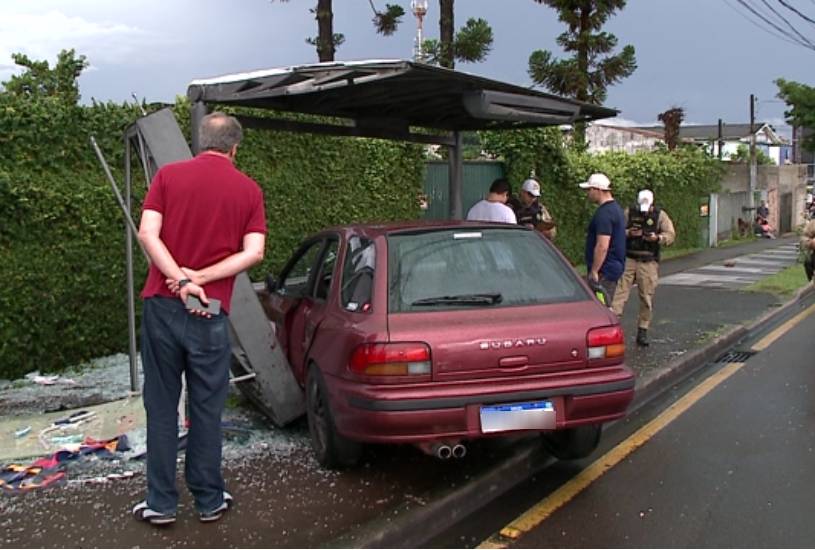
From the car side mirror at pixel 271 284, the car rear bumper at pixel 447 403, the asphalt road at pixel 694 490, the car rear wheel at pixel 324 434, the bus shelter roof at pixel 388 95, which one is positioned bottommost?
the asphalt road at pixel 694 490

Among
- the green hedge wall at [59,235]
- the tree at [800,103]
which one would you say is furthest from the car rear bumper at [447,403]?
the tree at [800,103]

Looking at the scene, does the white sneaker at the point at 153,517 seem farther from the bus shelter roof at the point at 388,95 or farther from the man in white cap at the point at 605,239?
the man in white cap at the point at 605,239

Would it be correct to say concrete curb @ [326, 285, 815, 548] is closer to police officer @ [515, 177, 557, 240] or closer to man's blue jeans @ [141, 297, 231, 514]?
man's blue jeans @ [141, 297, 231, 514]

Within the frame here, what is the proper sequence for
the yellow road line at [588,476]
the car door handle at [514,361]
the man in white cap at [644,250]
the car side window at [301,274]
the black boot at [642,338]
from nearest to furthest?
the yellow road line at [588,476] → the car door handle at [514,361] → the car side window at [301,274] → the man in white cap at [644,250] → the black boot at [642,338]

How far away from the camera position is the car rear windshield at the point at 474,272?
4496 mm

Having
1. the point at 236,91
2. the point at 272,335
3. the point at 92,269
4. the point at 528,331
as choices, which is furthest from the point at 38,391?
the point at 528,331

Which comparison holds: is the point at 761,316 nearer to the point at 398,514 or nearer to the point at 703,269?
the point at 703,269

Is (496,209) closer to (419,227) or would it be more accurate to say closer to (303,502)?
(419,227)

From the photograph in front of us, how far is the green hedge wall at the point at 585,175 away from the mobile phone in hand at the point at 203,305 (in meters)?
10.5

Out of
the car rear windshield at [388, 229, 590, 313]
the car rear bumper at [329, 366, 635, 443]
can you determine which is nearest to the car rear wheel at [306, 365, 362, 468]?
the car rear bumper at [329, 366, 635, 443]

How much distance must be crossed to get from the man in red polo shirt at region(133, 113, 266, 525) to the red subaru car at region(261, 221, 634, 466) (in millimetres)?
793

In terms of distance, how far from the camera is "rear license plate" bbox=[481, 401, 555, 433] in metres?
4.21

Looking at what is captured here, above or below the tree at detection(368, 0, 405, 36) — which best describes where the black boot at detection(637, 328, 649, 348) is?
below

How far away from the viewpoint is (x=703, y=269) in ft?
55.9
